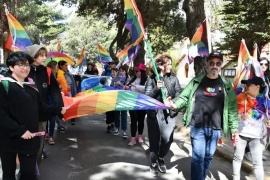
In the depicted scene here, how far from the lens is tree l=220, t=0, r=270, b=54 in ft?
68.5

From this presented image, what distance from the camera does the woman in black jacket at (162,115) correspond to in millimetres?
4973

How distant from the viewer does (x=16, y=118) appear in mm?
3311

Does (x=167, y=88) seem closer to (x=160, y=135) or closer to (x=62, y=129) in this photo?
(x=160, y=135)

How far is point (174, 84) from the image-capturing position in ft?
16.4

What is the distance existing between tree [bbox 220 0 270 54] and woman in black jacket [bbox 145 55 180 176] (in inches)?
666

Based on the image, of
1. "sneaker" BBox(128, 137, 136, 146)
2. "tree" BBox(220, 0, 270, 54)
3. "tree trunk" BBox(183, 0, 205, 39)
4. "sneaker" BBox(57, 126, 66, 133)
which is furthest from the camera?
"tree" BBox(220, 0, 270, 54)

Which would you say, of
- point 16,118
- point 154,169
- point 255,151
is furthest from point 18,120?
point 255,151

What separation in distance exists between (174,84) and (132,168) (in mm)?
1576

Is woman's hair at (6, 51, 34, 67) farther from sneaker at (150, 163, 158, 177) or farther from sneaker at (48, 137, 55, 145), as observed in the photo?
sneaker at (48, 137, 55, 145)

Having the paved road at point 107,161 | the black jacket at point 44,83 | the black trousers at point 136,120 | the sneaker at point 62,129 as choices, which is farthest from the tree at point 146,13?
the black jacket at point 44,83

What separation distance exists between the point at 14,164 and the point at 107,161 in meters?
2.52

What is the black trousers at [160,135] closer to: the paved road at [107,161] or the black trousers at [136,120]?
the paved road at [107,161]

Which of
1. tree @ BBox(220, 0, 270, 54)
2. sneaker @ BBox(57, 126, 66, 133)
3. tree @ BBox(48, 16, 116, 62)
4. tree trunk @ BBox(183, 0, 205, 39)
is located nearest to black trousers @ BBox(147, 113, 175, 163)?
sneaker @ BBox(57, 126, 66, 133)

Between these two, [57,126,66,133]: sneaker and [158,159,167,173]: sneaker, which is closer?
[158,159,167,173]: sneaker
